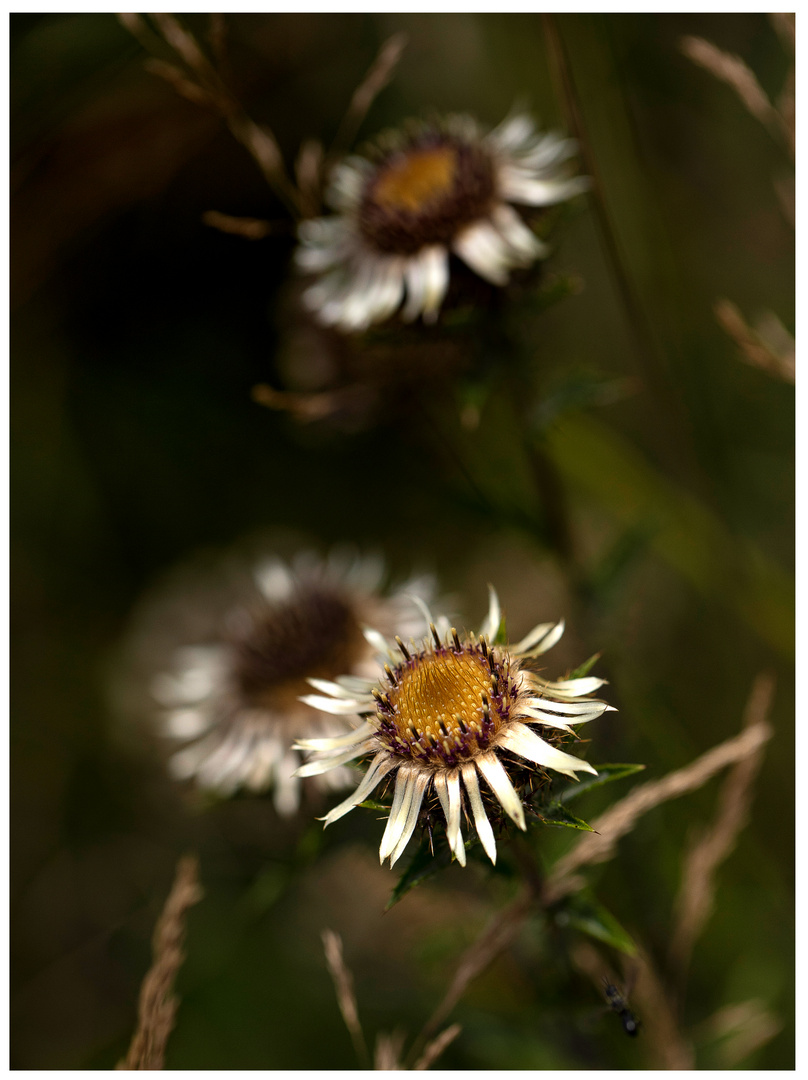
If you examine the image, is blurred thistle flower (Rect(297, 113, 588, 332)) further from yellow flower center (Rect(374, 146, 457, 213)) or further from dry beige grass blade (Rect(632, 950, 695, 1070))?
dry beige grass blade (Rect(632, 950, 695, 1070))

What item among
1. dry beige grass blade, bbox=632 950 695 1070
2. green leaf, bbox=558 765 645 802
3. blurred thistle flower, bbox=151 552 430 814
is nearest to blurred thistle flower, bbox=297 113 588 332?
blurred thistle flower, bbox=151 552 430 814

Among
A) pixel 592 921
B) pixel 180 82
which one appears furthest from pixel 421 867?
pixel 180 82

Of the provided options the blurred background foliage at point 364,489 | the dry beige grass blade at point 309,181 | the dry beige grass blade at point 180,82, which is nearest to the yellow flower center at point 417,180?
the dry beige grass blade at point 309,181

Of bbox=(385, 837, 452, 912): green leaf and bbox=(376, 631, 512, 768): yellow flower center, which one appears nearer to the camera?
bbox=(385, 837, 452, 912): green leaf

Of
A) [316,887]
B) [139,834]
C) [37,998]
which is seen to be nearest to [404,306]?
[316,887]

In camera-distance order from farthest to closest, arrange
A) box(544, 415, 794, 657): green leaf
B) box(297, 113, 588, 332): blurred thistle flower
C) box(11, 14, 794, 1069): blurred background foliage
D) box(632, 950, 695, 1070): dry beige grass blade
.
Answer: box(544, 415, 794, 657): green leaf < box(11, 14, 794, 1069): blurred background foliage < box(297, 113, 588, 332): blurred thistle flower < box(632, 950, 695, 1070): dry beige grass blade

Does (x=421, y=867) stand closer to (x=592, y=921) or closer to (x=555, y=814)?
(x=555, y=814)

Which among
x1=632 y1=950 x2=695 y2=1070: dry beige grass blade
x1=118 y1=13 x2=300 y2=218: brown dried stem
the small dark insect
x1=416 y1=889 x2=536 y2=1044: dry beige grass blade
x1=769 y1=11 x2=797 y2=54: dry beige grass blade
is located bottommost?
x1=632 y1=950 x2=695 y2=1070: dry beige grass blade
